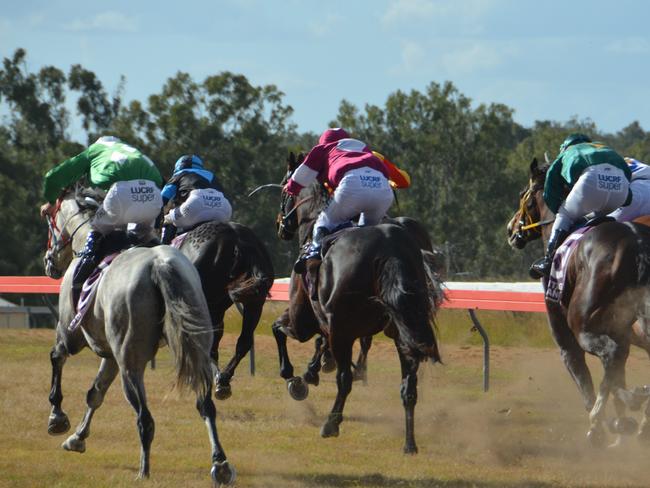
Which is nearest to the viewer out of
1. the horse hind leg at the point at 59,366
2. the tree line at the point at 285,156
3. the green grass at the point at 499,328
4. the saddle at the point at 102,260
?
the saddle at the point at 102,260

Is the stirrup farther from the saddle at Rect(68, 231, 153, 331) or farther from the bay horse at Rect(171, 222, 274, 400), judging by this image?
the saddle at Rect(68, 231, 153, 331)

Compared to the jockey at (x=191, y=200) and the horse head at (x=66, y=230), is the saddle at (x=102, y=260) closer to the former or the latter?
the horse head at (x=66, y=230)

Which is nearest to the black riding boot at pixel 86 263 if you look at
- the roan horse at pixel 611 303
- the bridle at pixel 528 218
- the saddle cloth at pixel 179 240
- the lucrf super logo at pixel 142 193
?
the lucrf super logo at pixel 142 193

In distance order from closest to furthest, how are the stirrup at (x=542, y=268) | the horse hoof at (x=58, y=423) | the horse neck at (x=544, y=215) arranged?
the horse hoof at (x=58, y=423) → the stirrup at (x=542, y=268) → the horse neck at (x=544, y=215)

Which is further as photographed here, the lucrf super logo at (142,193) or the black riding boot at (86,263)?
the lucrf super logo at (142,193)

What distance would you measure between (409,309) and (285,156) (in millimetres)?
40971

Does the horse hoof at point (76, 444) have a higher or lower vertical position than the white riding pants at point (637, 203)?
lower

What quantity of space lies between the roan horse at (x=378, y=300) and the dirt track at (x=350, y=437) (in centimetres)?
46

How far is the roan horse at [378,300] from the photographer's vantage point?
8.92 m

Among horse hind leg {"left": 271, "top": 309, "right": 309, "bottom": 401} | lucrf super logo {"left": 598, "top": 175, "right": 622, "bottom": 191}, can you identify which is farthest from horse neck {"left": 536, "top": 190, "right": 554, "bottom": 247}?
horse hind leg {"left": 271, "top": 309, "right": 309, "bottom": 401}

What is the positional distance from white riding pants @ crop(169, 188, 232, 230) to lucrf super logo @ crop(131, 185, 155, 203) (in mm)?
2198

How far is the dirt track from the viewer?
852 centimetres

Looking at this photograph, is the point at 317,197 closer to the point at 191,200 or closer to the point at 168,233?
the point at 191,200

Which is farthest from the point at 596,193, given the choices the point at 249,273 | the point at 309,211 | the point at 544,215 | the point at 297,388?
the point at 249,273
